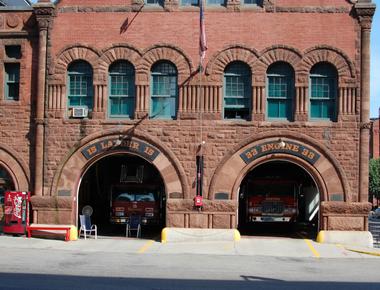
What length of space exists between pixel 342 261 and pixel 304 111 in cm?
608

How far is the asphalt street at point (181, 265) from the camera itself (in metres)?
13.2

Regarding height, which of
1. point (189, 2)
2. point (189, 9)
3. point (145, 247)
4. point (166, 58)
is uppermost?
point (189, 2)

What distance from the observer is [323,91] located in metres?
22.2

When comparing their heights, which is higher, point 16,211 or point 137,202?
point 137,202

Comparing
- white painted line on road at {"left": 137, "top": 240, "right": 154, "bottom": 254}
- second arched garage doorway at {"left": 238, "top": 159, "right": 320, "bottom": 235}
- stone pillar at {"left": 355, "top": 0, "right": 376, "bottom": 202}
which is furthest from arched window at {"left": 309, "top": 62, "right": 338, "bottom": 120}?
white painted line on road at {"left": 137, "top": 240, "right": 154, "bottom": 254}

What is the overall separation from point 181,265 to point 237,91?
818cm

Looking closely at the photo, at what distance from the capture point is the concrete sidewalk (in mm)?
19516

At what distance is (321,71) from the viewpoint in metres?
22.2

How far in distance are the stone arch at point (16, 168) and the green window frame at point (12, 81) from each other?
2026 millimetres

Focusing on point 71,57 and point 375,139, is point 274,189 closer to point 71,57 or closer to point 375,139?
point 71,57

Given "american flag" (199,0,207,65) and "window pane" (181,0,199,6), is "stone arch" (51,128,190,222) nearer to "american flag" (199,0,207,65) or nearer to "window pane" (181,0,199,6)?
"american flag" (199,0,207,65)

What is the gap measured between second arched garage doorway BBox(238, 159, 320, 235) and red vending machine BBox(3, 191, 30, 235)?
30.1 ft

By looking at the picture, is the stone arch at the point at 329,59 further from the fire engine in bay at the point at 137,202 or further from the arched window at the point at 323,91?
A: the fire engine in bay at the point at 137,202

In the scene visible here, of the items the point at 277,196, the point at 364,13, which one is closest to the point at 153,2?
the point at 364,13
